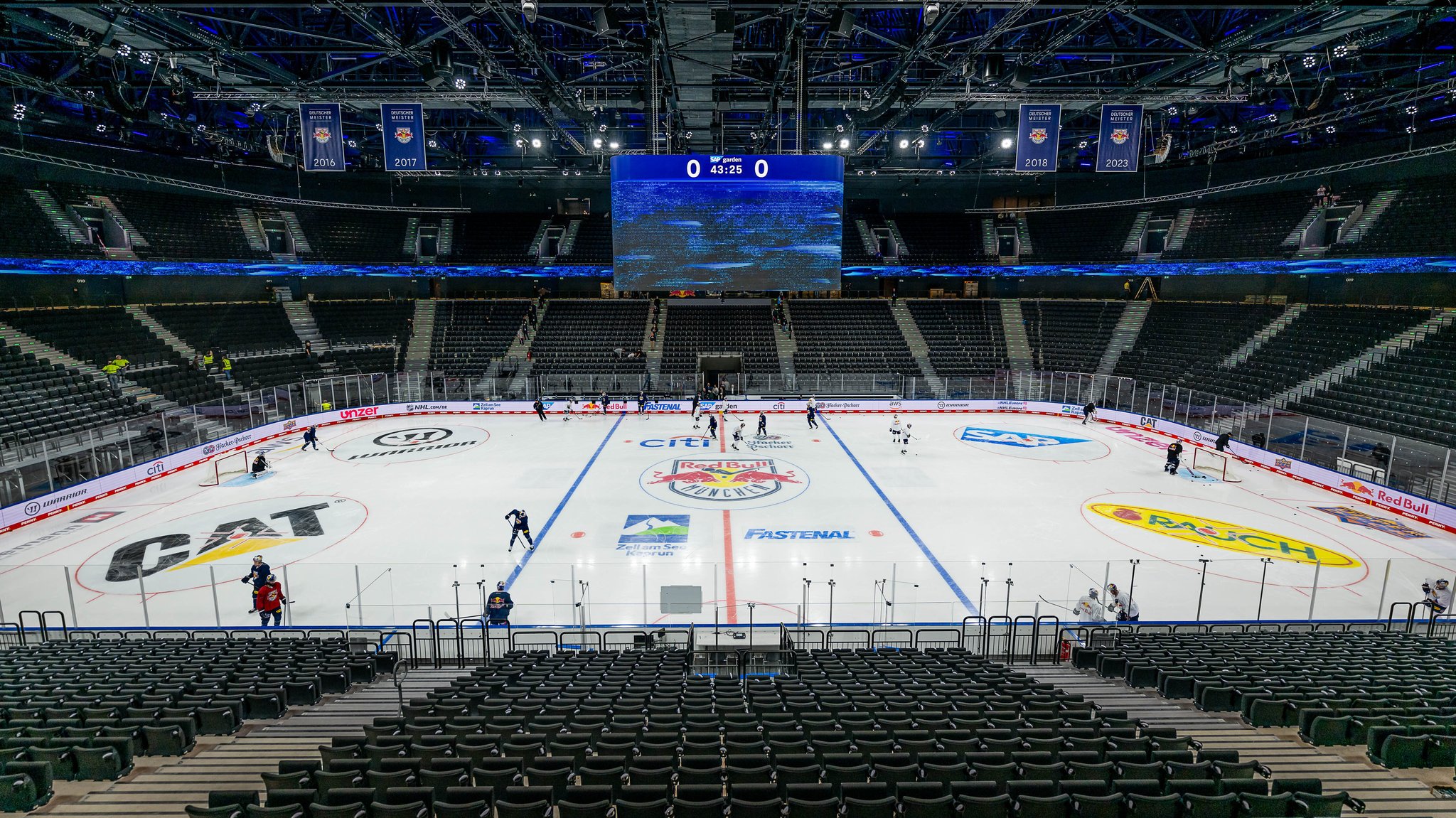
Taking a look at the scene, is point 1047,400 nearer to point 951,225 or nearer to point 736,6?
point 951,225

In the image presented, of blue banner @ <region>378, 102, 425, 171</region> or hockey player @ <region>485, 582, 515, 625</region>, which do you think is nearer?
hockey player @ <region>485, 582, 515, 625</region>

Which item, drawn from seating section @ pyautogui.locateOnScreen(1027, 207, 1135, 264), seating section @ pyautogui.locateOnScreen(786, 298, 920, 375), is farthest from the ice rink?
seating section @ pyautogui.locateOnScreen(1027, 207, 1135, 264)

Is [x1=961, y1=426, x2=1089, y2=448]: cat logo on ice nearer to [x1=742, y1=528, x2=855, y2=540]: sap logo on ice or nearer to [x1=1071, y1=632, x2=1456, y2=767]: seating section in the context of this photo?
[x1=742, y1=528, x2=855, y2=540]: sap logo on ice

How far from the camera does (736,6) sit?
15.8 m

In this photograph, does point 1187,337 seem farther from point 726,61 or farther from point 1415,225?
point 726,61

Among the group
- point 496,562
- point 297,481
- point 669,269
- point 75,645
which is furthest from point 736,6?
point 297,481

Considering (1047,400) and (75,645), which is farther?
(1047,400)

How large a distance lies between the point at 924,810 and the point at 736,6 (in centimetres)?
1668

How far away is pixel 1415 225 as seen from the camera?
27.5m

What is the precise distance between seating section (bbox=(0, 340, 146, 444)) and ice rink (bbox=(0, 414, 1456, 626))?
4097 millimetres

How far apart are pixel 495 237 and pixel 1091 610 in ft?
147

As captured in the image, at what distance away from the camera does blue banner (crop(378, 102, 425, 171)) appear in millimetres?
18203

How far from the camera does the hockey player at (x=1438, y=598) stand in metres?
11.7

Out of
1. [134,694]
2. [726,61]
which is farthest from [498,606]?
[726,61]
